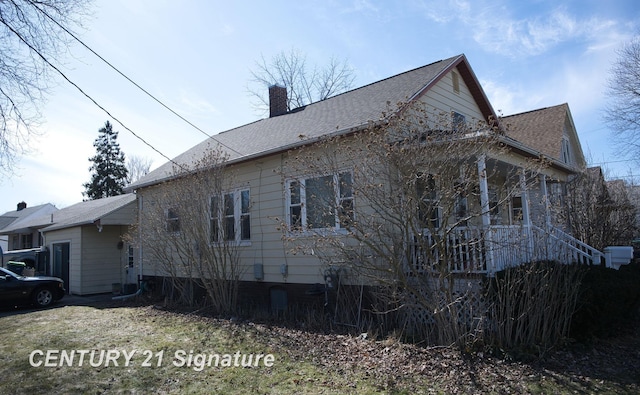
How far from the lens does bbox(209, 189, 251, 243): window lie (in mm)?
11034

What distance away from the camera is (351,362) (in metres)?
6.36

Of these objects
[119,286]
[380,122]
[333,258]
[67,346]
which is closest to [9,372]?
[67,346]

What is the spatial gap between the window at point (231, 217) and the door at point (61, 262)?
10221 millimetres

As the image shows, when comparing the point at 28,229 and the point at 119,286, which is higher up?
the point at 28,229

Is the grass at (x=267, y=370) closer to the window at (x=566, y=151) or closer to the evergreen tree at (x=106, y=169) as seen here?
the window at (x=566, y=151)

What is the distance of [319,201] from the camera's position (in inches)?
355

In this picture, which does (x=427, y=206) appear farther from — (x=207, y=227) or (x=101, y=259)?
(x=101, y=259)

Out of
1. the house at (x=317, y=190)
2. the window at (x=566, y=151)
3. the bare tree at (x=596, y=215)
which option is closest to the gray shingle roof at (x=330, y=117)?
the house at (x=317, y=190)

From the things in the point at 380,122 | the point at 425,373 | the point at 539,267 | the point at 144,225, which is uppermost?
the point at 380,122

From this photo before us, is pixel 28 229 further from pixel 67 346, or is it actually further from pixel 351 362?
pixel 351 362

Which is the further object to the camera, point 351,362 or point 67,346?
point 67,346

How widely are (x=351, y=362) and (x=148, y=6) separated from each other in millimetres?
8705

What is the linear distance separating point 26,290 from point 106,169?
3466cm

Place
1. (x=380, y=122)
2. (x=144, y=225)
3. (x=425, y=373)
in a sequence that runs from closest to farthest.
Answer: (x=425, y=373) < (x=380, y=122) < (x=144, y=225)
